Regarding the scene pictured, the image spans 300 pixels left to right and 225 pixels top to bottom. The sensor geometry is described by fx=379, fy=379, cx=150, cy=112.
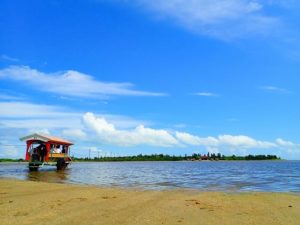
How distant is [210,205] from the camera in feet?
39.3

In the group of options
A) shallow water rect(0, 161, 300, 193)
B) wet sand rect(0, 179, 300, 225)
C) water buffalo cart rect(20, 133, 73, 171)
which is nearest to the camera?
wet sand rect(0, 179, 300, 225)

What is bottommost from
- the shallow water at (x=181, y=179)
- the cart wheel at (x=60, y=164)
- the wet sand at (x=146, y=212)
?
the wet sand at (x=146, y=212)

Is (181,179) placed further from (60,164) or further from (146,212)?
(146,212)

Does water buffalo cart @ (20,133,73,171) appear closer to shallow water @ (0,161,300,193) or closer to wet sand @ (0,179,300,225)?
shallow water @ (0,161,300,193)

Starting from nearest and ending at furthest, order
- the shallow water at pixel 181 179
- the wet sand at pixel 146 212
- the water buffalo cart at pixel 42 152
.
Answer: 1. the wet sand at pixel 146 212
2. the shallow water at pixel 181 179
3. the water buffalo cart at pixel 42 152

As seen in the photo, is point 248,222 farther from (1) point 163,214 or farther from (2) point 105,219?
(2) point 105,219

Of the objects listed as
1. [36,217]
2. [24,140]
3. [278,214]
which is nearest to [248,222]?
[278,214]

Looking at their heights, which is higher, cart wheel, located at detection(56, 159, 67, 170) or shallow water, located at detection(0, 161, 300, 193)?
cart wheel, located at detection(56, 159, 67, 170)

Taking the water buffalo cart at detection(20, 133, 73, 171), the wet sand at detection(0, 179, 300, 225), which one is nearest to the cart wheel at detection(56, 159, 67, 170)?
the water buffalo cart at detection(20, 133, 73, 171)

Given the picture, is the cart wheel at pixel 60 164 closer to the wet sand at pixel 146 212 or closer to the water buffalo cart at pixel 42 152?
the water buffalo cart at pixel 42 152

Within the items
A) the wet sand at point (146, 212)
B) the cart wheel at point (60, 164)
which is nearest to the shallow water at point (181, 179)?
the cart wheel at point (60, 164)

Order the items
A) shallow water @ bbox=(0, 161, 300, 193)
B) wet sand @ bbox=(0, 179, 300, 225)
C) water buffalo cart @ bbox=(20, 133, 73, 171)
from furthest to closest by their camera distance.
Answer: water buffalo cart @ bbox=(20, 133, 73, 171)
shallow water @ bbox=(0, 161, 300, 193)
wet sand @ bbox=(0, 179, 300, 225)

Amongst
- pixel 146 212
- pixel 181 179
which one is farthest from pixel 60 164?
pixel 146 212

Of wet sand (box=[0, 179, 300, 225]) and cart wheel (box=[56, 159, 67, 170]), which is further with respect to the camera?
cart wheel (box=[56, 159, 67, 170])
